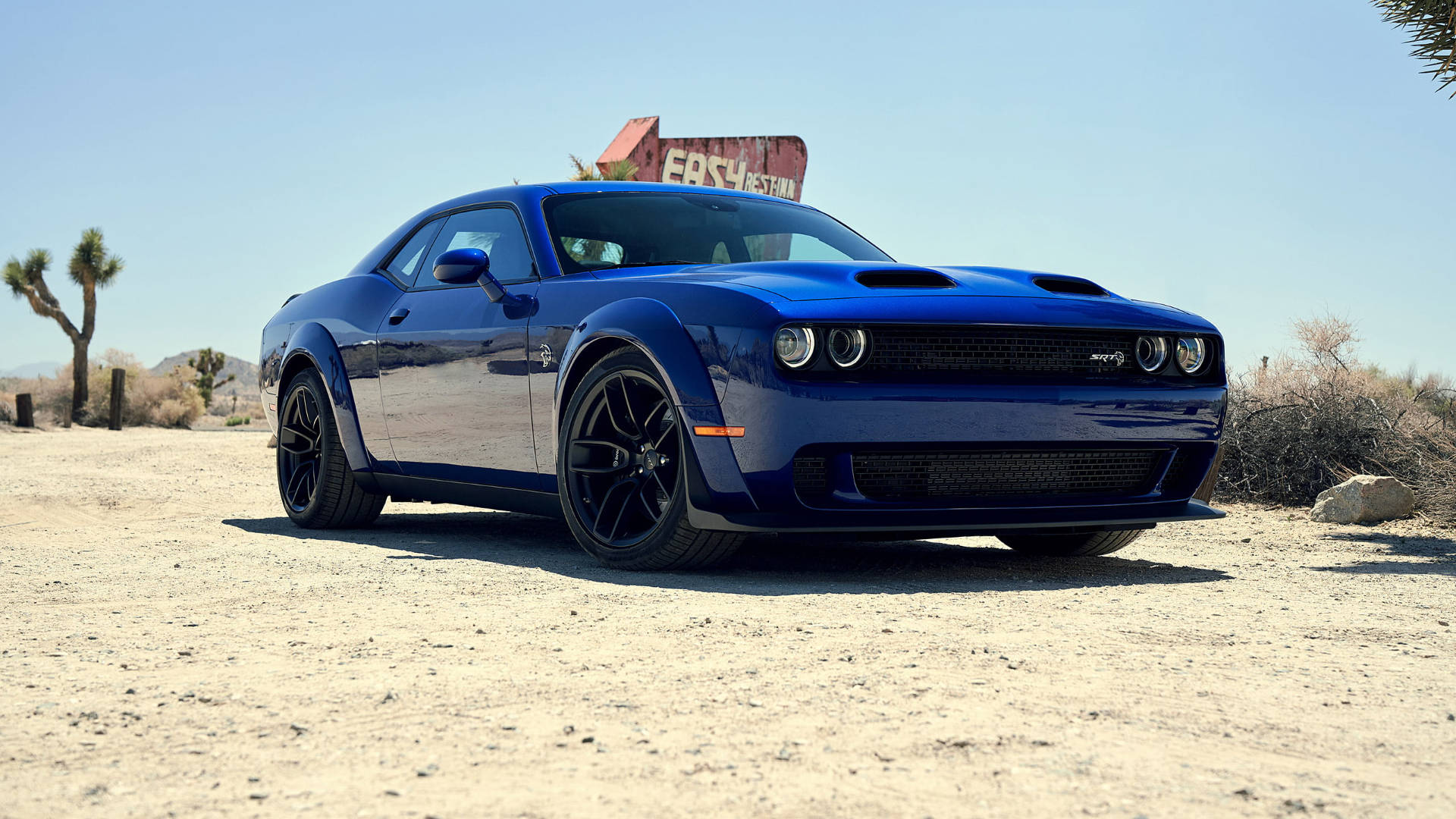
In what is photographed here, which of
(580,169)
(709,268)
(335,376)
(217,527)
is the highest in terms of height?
(580,169)

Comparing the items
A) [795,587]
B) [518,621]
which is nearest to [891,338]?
[795,587]

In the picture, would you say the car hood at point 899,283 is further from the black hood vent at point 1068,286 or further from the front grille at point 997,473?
Answer: the front grille at point 997,473

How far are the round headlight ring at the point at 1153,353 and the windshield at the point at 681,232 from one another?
1420 mm

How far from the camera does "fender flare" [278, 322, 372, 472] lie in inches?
251

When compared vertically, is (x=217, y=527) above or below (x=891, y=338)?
below

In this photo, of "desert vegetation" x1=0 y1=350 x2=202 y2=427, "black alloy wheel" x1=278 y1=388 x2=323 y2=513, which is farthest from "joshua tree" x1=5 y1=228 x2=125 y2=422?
"black alloy wheel" x1=278 y1=388 x2=323 y2=513

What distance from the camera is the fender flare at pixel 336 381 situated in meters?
6.38

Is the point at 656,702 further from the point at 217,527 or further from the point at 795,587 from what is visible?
the point at 217,527

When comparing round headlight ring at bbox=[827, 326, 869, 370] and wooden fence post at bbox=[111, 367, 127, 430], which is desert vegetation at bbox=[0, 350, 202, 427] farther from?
round headlight ring at bbox=[827, 326, 869, 370]

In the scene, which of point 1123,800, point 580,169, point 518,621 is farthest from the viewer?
point 580,169

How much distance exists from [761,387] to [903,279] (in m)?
0.75

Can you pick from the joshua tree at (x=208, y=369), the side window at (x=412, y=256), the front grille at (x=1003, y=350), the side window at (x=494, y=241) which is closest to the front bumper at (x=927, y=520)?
Result: the front grille at (x=1003, y=350)

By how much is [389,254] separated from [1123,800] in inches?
203

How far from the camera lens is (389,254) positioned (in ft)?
21.5
